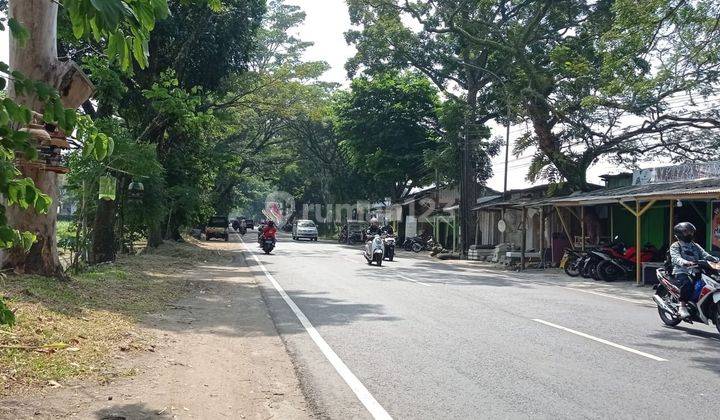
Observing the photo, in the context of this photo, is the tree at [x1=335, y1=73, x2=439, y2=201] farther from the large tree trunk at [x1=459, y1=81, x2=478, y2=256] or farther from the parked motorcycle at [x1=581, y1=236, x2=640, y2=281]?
the parked motorcycle at [x1=581, y1=236, x2=640, y2=281]

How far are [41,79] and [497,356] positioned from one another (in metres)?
7.96

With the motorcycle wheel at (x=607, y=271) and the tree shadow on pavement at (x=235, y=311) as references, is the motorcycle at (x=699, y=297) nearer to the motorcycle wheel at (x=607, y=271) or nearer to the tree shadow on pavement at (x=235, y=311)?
the tree shadow on pavement at (x=235, y=311)

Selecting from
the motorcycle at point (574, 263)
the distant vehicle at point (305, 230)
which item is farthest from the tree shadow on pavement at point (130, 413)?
the distant vehicle at point (305, 230)

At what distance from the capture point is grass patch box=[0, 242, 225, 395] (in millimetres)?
5801

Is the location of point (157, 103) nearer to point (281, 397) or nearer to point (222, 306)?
point (222, 306)

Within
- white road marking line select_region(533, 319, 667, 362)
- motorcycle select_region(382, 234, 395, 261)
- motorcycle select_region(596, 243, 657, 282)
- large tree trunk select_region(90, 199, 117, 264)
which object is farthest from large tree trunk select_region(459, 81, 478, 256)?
white road marking line select_region(533, 319, 667, 362)

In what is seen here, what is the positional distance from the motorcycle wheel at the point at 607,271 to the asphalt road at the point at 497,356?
18.9 ft

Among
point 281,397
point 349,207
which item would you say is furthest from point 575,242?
point 349,207

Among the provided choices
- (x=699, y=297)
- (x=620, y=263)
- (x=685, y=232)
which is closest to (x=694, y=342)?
(x=699, y=297)

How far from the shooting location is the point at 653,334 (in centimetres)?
896

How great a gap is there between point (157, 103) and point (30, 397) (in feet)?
34.7

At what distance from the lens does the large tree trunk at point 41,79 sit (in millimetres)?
9219

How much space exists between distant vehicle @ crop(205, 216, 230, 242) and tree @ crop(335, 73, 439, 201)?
1126cm

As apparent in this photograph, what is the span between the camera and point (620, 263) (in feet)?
62.2
